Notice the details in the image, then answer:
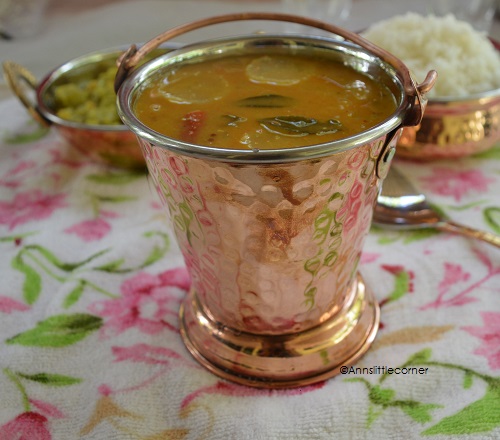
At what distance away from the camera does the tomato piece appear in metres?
0.67

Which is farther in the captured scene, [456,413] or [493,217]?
[493,217]

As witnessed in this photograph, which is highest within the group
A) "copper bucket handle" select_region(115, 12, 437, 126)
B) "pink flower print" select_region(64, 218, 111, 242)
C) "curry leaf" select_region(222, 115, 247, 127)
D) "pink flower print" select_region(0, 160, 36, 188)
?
"copper bucket handle" select_region(115, 12, 437, 126)

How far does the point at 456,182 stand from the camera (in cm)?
116

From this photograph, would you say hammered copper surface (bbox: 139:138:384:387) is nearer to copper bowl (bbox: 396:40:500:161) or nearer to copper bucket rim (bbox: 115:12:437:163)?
copper bucket rim (bbox: 115:12:437:163)

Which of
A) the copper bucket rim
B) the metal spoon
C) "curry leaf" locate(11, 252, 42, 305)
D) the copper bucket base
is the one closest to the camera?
the copper bucket rim

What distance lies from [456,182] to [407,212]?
0.56ft

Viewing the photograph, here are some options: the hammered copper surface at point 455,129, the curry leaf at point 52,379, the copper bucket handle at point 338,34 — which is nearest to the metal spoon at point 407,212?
the hammered copper surface at point 455,129

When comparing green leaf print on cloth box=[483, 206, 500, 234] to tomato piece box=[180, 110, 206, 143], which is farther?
green leaf print on cloth box=[483, 206, 500, 234]

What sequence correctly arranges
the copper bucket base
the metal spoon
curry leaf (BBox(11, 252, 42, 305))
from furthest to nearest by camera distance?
the metal spoon
curry leaf (BBox(11, 252, 42, 305))
the copper bucket base

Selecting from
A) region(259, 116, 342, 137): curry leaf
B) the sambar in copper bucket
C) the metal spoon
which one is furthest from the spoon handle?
region(259, 116, 342, 137): curry leaf

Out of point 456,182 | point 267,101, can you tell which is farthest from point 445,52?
point 267,101

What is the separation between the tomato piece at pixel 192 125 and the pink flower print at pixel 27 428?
0.41m

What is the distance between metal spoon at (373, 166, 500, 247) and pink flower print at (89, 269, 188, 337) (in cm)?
39

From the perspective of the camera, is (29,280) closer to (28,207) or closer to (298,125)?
(28,207)
